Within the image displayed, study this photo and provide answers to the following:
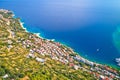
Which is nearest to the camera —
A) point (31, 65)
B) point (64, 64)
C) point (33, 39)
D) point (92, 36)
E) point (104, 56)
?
point (31, 65)

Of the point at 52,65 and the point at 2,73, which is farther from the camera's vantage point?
the point at 52,65

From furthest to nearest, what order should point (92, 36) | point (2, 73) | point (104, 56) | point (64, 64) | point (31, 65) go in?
point (92, 36) < point (104, 56) < point (64, 64) < point (31, 65) < point (2, 73)

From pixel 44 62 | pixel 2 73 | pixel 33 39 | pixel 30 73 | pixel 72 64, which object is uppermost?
pixel 33 39

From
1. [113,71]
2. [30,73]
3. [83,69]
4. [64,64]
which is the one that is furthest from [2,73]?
[113,71]

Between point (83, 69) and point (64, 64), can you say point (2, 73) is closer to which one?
point (64, 64)

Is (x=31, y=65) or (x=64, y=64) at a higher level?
(x=64, y=64)

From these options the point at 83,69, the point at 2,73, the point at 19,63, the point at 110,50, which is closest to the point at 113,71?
the point at 83,69
